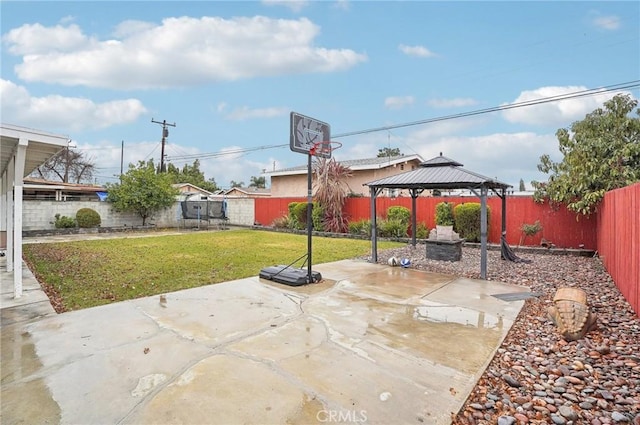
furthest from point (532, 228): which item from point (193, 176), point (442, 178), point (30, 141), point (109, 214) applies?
point (193, 176)

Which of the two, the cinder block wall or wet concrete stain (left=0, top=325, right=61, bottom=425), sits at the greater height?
the cinder block wall

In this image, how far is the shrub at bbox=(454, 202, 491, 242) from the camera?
10.7m

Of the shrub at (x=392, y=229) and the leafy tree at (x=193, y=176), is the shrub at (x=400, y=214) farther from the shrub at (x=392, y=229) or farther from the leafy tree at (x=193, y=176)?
the leafy tree at (x=193, y=176)

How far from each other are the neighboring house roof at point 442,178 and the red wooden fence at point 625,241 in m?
2.01

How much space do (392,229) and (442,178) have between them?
5498mm

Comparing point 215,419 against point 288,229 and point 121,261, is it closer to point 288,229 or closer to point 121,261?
point 121,261

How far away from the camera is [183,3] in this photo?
9.40 meters

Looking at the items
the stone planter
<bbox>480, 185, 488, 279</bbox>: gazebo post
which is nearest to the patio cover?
<bbox>480, 185, 488, 279</bbox>: gazebo post

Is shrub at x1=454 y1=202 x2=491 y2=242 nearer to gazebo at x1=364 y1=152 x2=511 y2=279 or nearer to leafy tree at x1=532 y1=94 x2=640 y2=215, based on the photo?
gazebo at x1=364 y1=152 x2=511 y2=279

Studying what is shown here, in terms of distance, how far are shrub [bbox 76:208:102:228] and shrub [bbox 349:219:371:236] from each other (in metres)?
12.6

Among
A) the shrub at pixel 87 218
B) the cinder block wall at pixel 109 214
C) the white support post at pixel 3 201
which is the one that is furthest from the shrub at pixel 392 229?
the shrub at pixel 87 218

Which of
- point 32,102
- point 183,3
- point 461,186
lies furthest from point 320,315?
point 32,102

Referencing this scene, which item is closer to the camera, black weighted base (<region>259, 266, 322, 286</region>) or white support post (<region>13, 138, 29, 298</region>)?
white support post (<region>13, 138, 29, 298</region>)

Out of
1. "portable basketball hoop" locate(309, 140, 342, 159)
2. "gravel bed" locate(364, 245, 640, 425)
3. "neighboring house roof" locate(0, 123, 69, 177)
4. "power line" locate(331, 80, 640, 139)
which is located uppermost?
"power line" locate(331, 80, 640, 139)
